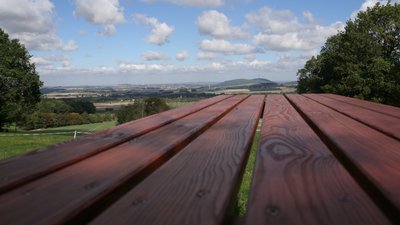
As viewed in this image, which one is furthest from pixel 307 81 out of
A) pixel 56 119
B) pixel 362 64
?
pixel 56 119

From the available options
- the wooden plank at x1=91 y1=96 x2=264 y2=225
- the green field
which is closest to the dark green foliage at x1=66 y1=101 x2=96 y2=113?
the green field

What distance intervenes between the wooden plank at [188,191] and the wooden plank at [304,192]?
86 mm

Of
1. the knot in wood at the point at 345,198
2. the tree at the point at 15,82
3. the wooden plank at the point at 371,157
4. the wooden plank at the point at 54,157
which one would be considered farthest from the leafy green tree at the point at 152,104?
the knot in wood at the point at 345,198

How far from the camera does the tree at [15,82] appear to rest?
36.7 meters

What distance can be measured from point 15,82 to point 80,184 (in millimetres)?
40097

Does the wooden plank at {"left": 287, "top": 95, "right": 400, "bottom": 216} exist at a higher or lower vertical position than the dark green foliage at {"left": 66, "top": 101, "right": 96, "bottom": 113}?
higher

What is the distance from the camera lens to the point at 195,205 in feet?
3.55

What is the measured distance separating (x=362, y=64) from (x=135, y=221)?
118 feet

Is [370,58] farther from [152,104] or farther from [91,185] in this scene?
[152,104]

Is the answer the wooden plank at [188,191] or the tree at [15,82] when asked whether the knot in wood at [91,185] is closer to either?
the wooden plank at [188,191]

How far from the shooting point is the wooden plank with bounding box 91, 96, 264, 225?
999 mm

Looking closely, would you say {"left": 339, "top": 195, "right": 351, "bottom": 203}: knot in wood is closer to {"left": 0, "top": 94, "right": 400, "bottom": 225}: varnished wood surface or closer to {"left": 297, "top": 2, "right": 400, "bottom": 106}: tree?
{"left": 0, "top": 94, "right": 400, "bottom": 225}: varnished wood surface

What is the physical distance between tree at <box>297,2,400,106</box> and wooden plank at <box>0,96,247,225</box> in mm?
33687

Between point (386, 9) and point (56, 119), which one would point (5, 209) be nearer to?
point (386, 9)
